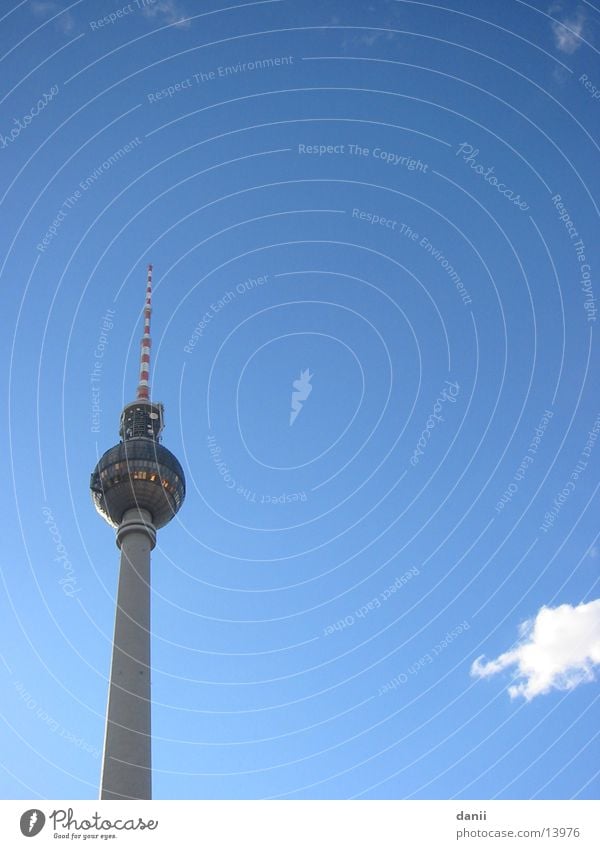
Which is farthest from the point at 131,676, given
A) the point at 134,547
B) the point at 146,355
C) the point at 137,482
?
the point at 146,355

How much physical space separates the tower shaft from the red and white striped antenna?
15800 millimetres

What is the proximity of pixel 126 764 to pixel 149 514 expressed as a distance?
27.3 meters

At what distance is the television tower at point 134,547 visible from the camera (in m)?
69.9

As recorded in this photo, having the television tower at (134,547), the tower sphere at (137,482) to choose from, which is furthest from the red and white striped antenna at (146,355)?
the tower sphere at (137,482)

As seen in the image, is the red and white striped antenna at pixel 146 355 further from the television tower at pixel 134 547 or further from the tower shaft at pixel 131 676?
the tower shaft at pixel 131 676

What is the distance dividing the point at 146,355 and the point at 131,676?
41920mm

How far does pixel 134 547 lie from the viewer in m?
86.8

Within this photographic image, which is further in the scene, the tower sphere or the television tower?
the tower sphere

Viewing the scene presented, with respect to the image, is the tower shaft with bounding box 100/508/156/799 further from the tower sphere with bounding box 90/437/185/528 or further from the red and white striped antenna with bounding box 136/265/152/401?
the red and white striped antenna with bounding box 136/265/152/401

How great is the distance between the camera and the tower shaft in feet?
226

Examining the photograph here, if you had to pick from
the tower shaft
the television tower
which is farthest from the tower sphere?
the tower shaft

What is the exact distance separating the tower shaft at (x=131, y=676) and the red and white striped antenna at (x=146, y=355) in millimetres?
15800
